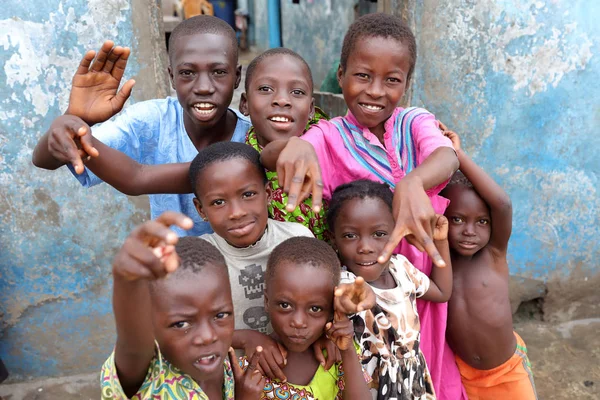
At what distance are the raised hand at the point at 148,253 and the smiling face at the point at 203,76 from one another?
1.04m

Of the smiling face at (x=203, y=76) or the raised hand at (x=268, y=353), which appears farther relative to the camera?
the smiling face at (x=203, y=76)

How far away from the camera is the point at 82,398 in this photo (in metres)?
3.22

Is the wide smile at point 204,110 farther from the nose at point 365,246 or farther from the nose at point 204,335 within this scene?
the nose at point 204,335

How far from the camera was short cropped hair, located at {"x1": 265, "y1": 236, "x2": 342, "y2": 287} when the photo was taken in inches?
65.2

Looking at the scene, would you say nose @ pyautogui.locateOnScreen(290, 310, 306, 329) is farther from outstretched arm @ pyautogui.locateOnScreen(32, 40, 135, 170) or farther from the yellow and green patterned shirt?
outstretched arm @ pyautogui.locateOnScreen(32, 40, 135, 170)

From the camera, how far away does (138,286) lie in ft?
3.72

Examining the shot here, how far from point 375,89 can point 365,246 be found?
0.55 metres

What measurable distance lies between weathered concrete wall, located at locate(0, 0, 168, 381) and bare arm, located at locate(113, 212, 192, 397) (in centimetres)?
199

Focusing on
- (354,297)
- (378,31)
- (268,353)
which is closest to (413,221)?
(354,297)

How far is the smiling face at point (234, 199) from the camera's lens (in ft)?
5.63

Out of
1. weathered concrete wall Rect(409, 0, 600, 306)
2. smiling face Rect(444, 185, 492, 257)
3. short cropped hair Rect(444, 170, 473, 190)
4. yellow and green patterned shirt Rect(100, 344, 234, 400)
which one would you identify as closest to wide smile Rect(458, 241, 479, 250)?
smiling face Rect(444, 185, 492, 257)

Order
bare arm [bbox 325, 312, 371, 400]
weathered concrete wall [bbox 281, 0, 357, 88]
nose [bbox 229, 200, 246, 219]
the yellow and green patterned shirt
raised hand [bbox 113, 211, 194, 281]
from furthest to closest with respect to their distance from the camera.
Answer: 1. weathered concrete wall [bbox 281, 0, 357, 88]
2. nose [bbox 229, 200, 246, 219]
3. bare arm [bbox 325, 312, 371, 400]
4. the yellow and green patterned shirt
5. raised hand [bbox 113, 211, 194, 281]

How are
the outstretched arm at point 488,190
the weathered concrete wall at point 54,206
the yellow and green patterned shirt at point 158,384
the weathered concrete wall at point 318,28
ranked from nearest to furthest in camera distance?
the yellow and green patterned shirt at point 158,384, the outstretched arm at point 488,190, the weathered concrete wall at point 54,206, the weathered concrete wall at point 318,28

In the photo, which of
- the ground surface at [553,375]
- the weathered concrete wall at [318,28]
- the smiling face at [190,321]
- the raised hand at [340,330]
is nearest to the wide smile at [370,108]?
the raised hand at [340,330]
